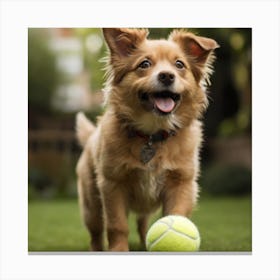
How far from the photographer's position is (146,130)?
3299 millimetres

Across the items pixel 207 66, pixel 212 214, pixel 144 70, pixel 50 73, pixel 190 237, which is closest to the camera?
pixel 190 237

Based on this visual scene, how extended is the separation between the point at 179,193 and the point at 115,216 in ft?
1.22

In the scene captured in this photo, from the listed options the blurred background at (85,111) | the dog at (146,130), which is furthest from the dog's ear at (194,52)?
the blurred background at (85,111)

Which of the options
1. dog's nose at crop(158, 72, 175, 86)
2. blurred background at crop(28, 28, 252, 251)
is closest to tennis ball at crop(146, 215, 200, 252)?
dog's nose at crop(158, 72, 175, 86)

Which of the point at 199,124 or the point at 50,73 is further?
the point at 50,73

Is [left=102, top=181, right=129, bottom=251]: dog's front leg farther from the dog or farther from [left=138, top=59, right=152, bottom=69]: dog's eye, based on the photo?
[left=138, top=59, right=152, bottom=69]: dog's eye

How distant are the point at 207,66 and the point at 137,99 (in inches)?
18.7

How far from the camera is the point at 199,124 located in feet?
11.6

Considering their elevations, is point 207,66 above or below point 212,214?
above

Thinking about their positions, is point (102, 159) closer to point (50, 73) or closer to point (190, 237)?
point (190, 237)

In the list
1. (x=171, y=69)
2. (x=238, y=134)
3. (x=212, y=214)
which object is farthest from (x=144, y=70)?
(x=238, y=134)

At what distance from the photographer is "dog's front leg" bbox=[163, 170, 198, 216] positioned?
323 cm

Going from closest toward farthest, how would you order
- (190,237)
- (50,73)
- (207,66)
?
(190,237) → (207,66) → (50,73)
